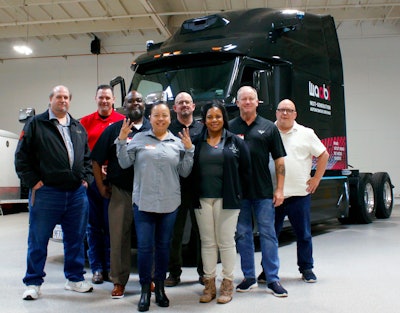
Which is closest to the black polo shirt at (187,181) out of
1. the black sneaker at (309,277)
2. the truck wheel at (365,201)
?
the black sneaker at (309,277)

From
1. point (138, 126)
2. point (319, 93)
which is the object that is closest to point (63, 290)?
point (138, 126)

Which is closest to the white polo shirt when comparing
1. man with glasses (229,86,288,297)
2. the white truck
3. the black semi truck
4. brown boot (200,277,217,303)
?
man with glasses (229,86,288,297)

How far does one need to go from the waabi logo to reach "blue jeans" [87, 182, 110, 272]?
347 cm

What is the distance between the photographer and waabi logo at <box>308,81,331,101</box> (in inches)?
247

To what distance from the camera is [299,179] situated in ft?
13.7

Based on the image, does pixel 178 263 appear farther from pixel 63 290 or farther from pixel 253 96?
pixel 253 96

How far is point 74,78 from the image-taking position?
54.5 feet

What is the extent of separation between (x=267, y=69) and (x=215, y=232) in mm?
2749

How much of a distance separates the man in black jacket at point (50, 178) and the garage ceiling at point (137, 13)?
9206 millimetres

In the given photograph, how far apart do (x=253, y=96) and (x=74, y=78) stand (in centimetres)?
1400

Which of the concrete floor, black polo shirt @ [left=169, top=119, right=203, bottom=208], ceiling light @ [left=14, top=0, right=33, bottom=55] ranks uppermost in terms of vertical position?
ceiling light @ [left=14, top=0, right=33, bottom=55]

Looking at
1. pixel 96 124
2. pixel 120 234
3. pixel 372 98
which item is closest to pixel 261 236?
pixel 120 234

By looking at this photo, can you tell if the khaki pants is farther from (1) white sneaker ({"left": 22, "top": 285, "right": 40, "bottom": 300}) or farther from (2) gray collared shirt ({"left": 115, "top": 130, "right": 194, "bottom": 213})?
(1) white sneaker ({"left": 22, "top": 285, "right": 40, "bottom": 300})

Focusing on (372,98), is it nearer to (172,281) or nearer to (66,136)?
(172,281)
